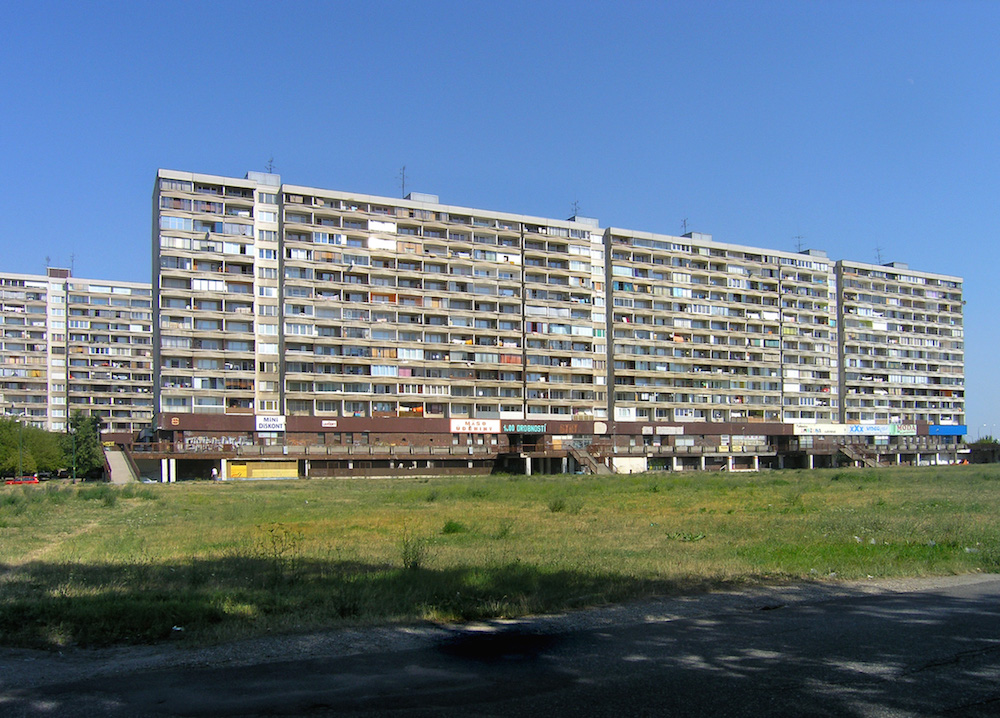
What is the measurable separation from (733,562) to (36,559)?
18.2 metres

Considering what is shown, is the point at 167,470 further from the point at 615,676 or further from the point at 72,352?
the point at 615,676

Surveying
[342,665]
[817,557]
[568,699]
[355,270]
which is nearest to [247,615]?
[342,665]

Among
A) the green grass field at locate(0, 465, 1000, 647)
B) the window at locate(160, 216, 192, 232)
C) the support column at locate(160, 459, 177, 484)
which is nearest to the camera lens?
the green grass field at locate(0, 465, 1000, 647)

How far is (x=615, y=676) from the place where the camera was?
31.0 ft

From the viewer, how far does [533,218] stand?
116 metres

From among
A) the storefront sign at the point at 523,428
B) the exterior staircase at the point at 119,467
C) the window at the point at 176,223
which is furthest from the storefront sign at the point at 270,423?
the storefront sign at the point at 523,428

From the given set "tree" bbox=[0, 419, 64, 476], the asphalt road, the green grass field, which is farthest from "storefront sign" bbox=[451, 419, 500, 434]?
the asphalt road

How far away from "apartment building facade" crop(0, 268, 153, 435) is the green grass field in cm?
12074

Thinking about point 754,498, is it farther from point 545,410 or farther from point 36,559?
point 545,410

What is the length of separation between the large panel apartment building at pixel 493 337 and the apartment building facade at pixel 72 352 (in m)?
64.9

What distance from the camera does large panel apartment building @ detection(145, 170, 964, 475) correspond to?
95000 mm

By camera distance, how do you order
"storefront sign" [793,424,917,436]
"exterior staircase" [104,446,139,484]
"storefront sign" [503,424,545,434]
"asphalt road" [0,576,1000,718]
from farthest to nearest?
"storefront sign" [793,424,917,436] < "storefront sign" [503,424,545,434] < "exterior staircase" [104,446,139,484] < "asphalt road" [0,576,1000,718]

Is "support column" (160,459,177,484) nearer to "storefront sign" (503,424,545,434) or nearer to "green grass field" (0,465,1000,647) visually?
"storefront sign" (503,424,545,434)

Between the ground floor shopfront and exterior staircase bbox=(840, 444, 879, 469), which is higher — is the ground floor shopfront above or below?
above
